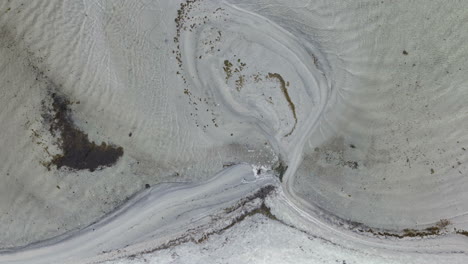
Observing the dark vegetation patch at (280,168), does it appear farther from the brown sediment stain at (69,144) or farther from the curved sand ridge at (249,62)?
the brown sediment stain at (69,144)

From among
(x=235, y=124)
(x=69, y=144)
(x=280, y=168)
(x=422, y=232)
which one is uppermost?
(x=235, y=124)

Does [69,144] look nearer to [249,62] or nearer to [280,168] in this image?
[249,62]

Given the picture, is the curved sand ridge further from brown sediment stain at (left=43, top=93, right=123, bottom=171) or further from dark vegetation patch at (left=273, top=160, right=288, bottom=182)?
brown sediment stain at (left=43, top=93, right=123, bottom=171)

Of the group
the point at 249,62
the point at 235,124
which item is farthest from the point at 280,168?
the point at 249,62

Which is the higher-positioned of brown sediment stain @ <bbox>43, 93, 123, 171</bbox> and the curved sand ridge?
the curved sand ridge

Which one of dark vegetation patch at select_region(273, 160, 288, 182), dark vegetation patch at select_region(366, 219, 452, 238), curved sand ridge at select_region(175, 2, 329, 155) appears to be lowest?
dark vegetation patch at select_region(366, 219, 452, 238)

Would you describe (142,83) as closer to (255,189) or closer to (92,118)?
(92,118)

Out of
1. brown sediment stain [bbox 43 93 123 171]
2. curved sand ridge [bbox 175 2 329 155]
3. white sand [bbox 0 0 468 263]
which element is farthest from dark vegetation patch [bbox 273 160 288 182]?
brown sediment stain [bbox 43 93 123 171]

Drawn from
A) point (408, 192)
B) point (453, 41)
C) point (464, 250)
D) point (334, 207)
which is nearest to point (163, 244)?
point (334, 207)
